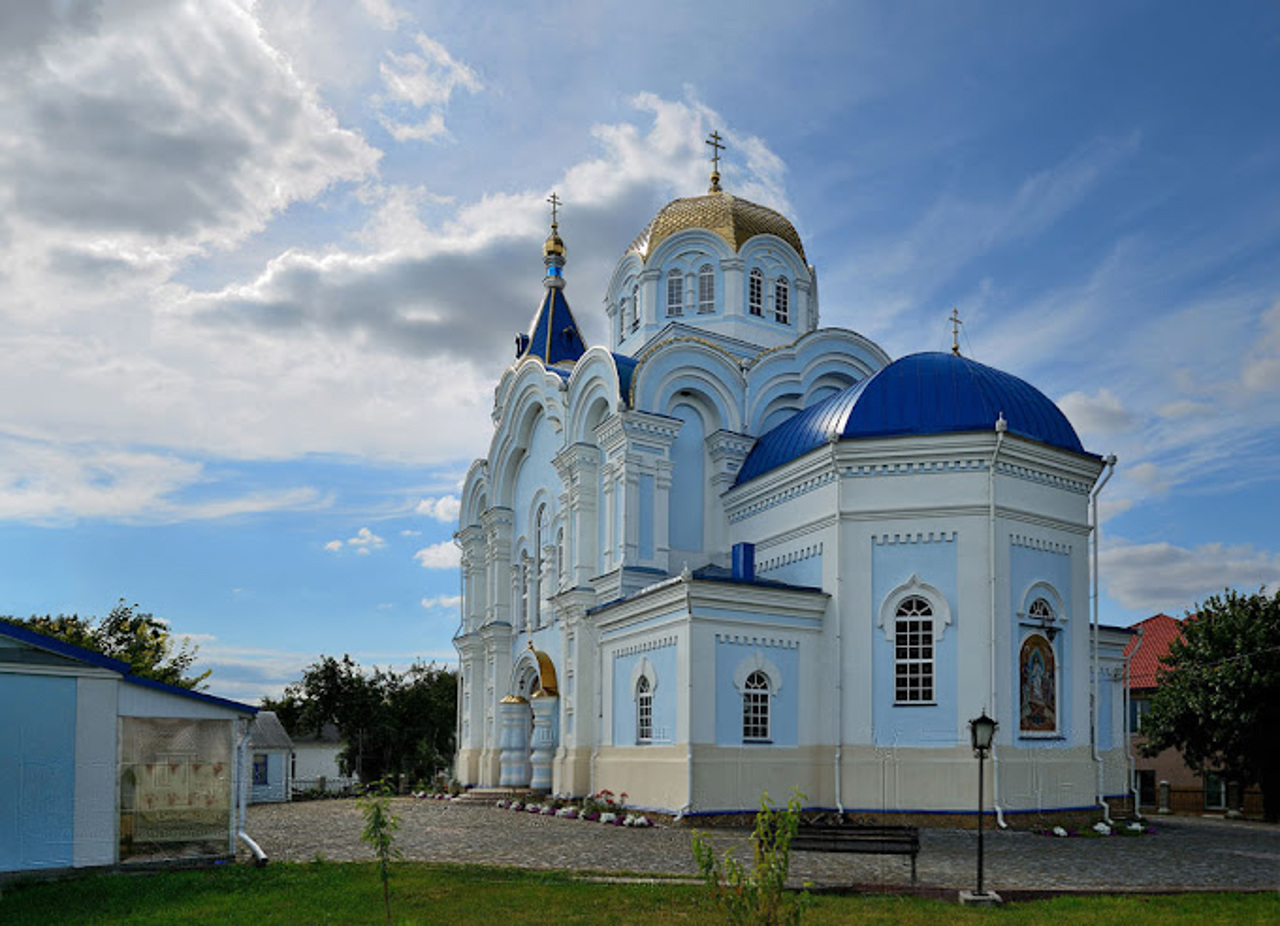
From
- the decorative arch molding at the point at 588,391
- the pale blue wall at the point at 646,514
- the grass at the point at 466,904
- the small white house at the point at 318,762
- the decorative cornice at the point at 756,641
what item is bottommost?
the small white house at the point at 318,762

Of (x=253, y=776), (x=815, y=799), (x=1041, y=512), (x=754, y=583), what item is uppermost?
(x=1041, y=512)

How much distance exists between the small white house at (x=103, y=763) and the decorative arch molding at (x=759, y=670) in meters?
9.23

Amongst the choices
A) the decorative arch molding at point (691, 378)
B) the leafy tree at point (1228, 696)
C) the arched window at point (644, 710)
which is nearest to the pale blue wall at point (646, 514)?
the decorative arch molding at point (691, 378)

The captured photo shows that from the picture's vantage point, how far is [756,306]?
Result: 30328 mm

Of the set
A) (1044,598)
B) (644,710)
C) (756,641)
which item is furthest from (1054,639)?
(644,710)

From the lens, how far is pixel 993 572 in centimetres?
1989

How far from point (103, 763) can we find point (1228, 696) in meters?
21.5

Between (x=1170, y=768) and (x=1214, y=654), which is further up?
(x=1214, y=654)

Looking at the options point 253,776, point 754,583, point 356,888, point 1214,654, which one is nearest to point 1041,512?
point 754,583

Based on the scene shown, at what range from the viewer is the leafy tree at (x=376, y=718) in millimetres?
44375

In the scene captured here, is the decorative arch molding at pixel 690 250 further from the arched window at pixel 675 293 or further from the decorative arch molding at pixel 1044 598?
the decorative arch molding at pixel 1044 598

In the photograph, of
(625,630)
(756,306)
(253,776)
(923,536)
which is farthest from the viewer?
(253,776)

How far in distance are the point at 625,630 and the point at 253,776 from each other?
19.3m

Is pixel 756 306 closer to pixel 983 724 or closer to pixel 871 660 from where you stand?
pixel 871 660
